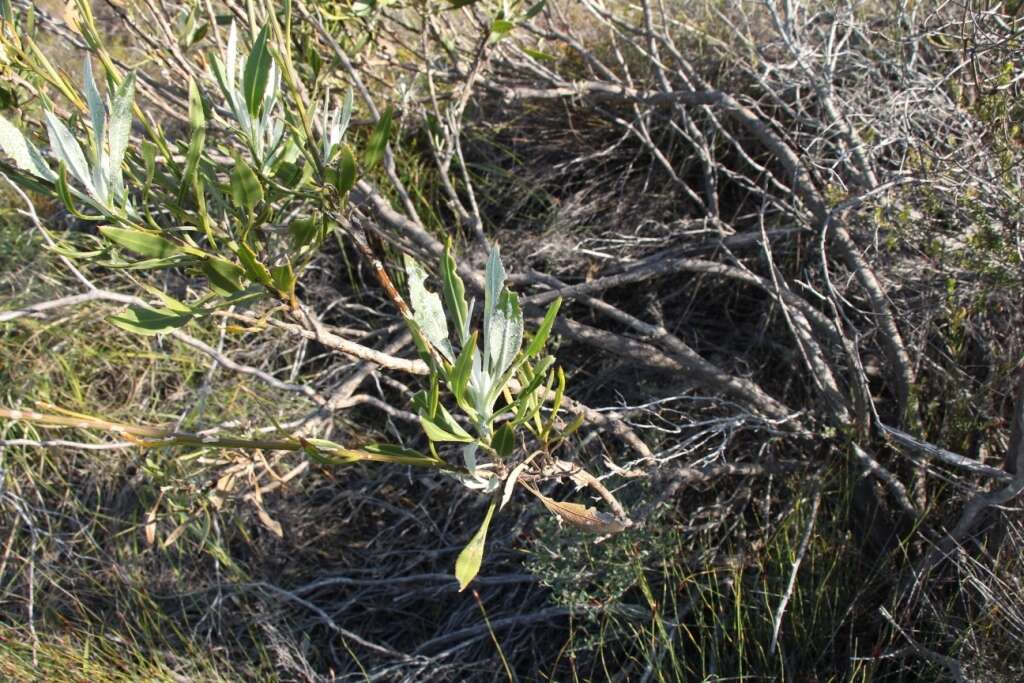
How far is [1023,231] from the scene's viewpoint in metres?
1.62

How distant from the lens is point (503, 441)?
3.34 ft

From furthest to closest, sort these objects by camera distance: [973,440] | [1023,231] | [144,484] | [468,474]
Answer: [144,484] < [973,440] < [1023,231] < [468,474]

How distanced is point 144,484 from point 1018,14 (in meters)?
2.46

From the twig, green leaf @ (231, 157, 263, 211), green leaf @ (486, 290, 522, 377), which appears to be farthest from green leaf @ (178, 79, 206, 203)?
the twig

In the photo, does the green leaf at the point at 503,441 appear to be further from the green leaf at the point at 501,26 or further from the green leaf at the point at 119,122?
the green leaf at the point at 501,26

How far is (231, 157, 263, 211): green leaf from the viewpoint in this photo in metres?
0.99

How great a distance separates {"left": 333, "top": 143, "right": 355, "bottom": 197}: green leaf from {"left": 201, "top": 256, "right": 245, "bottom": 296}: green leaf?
185 mm

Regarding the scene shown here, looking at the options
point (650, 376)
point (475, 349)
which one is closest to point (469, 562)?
point (475, 349)

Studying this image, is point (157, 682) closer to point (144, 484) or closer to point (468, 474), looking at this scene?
point (144, 484)

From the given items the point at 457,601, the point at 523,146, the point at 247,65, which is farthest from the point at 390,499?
the point at 247,65

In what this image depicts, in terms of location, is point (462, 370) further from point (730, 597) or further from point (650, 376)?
point (650, 376)

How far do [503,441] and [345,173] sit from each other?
0.40m

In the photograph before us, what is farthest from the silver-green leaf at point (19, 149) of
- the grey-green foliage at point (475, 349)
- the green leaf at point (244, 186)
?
the grey-green foliage at point (475, 349)

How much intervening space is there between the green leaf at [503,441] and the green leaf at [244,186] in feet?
1.31
